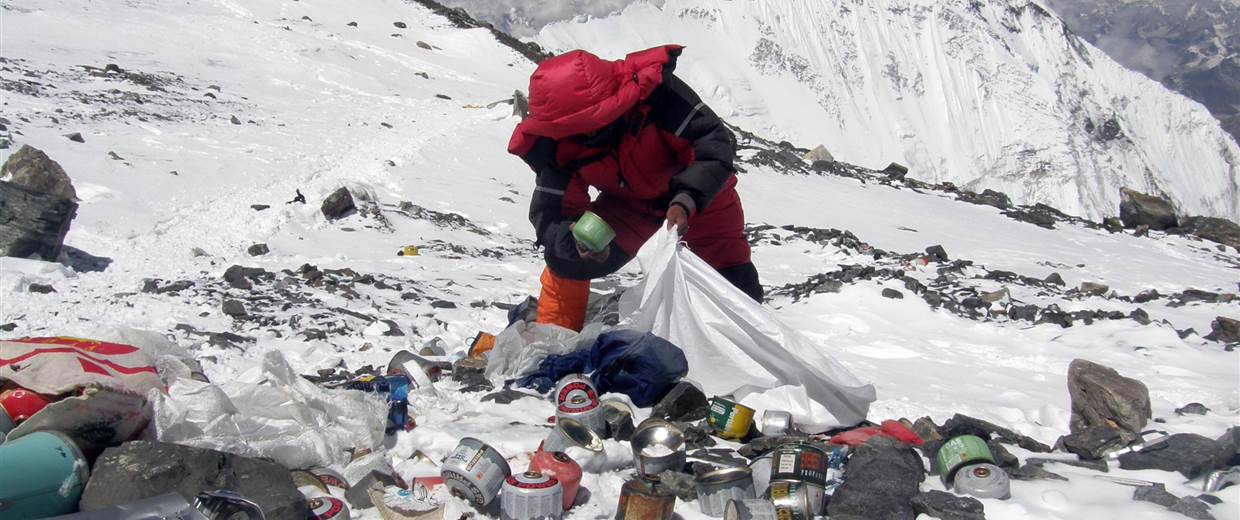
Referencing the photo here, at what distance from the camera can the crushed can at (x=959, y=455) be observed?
2.87m

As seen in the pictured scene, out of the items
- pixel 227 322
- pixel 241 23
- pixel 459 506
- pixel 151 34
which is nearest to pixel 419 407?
pixel 459 506

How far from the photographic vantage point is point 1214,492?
2.76m

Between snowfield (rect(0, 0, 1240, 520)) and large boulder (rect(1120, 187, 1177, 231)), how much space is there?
171cm

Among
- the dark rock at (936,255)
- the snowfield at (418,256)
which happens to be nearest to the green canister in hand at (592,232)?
the snowfield at (418,256)

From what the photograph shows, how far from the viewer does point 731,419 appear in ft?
11.0

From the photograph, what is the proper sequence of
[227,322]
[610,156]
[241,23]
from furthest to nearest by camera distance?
[241,23] → [227,322] → [610,156]

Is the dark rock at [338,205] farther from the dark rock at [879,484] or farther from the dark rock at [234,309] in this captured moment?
the dark rock at [879,484]

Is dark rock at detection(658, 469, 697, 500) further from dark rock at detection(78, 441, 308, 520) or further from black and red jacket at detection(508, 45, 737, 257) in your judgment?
black and red jacket at detection(508, 45, 737, 257)

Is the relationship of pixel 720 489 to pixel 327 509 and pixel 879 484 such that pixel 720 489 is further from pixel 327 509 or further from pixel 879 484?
pixel 327 509

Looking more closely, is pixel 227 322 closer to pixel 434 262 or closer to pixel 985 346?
pixel 434 262

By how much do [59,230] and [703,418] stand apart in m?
4.73

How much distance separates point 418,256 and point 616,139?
3.53 meters

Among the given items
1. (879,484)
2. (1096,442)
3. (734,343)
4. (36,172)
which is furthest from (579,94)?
(36,172)

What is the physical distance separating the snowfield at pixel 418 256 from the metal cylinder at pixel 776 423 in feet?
2.04
